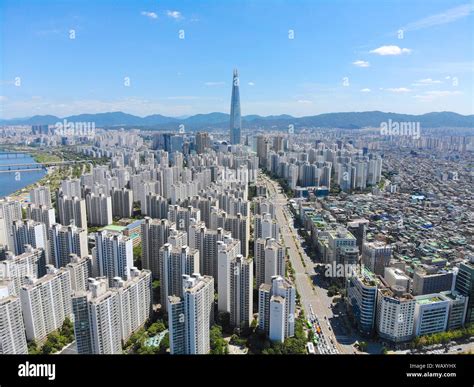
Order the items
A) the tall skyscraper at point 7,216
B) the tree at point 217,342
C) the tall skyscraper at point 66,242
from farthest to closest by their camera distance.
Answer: the tall skyscraper at point 7,216 → the tall skyscraper at point 66,242 → the tree at point 217,342

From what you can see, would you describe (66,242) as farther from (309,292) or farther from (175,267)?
(309,292)

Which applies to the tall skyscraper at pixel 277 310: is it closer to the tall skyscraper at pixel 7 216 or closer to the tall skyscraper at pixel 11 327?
the tall skyscraper at pixel 11 327

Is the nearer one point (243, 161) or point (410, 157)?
point (243, 161)

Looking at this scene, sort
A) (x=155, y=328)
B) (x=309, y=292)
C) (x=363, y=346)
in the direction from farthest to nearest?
(x=309, y=292)
(x=155, y=328)
(x=363, y=346)

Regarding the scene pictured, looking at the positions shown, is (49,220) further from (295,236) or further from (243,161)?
(243,161)

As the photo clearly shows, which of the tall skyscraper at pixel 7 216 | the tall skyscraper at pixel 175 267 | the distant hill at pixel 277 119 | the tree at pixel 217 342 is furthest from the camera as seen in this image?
the tall skyscraper at pixel 7 216

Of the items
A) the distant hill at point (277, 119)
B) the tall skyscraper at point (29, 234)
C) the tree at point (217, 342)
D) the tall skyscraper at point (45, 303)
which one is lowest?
the tree at point (217, 342)

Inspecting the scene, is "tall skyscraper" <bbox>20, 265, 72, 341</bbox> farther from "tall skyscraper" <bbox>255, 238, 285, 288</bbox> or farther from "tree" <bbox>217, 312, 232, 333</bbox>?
"tall skyscraper" <bbox>255, 238, 285, 288</bbox>

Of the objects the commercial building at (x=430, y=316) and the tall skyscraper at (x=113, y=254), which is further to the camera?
the tall skyscraper at (x=113, y=254)

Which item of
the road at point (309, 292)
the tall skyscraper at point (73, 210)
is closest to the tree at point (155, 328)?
the road at point (309, 292)

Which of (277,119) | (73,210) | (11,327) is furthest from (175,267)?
(277,119)
